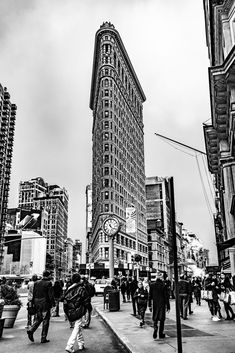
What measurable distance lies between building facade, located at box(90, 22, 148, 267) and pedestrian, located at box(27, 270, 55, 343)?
234 ft

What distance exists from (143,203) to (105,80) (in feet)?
141

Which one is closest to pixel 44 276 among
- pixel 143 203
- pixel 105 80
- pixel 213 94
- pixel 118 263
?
pixel 213 94

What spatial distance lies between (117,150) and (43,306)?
280 ft

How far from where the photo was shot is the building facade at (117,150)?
3430 inches

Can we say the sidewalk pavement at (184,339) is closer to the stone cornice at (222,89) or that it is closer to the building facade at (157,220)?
the stone cornice at (222,89)

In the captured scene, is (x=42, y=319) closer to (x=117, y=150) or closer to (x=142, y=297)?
(x=142, y=297)

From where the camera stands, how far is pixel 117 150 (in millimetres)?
95125

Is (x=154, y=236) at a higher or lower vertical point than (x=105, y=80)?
lower

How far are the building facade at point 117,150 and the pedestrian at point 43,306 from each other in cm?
7123

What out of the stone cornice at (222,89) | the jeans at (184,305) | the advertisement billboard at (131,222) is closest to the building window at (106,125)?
the advertisement billboard at (131,222)

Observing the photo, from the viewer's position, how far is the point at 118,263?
267 ft

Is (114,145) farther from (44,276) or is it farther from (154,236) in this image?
(44,276)

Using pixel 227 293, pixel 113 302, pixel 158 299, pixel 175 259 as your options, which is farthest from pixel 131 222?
pixel 175 259

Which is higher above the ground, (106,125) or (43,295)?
(106,125)
